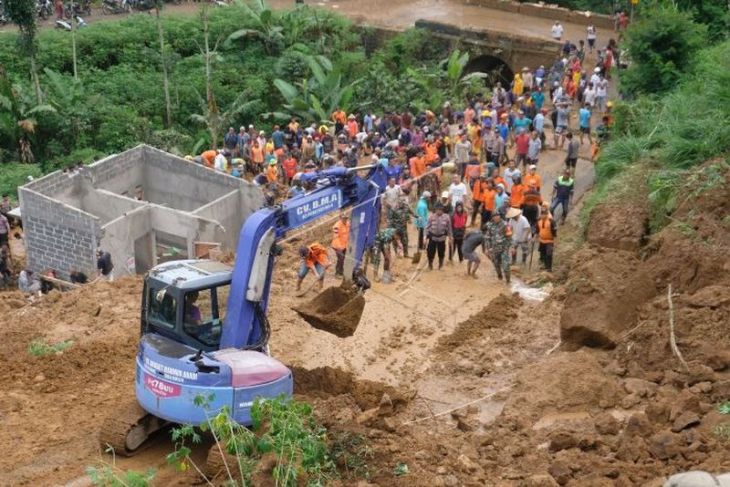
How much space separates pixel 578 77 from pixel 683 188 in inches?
541

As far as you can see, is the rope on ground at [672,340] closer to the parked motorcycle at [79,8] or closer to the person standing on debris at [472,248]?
the person standing on debris at [472,248]

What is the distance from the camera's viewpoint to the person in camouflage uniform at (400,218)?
64.3 ft

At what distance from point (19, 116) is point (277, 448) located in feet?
78.5

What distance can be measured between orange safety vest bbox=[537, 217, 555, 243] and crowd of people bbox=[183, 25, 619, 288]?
2cm

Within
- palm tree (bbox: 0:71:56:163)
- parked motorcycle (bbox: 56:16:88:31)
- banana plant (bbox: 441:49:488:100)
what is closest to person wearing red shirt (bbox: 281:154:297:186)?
banana plant (bbox: 441:49:488:100)

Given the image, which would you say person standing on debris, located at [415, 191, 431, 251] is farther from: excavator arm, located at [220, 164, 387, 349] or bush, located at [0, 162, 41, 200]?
bush, located at [0, 162, 41, 200]

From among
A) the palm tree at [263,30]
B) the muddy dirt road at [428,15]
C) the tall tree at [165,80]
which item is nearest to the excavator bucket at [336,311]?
the tall tree at [165,80]

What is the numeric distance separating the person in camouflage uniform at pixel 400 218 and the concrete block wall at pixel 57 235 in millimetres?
5586

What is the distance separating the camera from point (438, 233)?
19.1 m

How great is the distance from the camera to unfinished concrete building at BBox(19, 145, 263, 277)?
21.3m

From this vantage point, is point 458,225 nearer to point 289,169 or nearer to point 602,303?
point 602,303

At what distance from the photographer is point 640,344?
14016mm

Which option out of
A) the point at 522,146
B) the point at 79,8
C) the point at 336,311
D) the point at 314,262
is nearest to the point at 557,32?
the point at 522,146

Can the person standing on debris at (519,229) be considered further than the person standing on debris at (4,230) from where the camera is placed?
No
